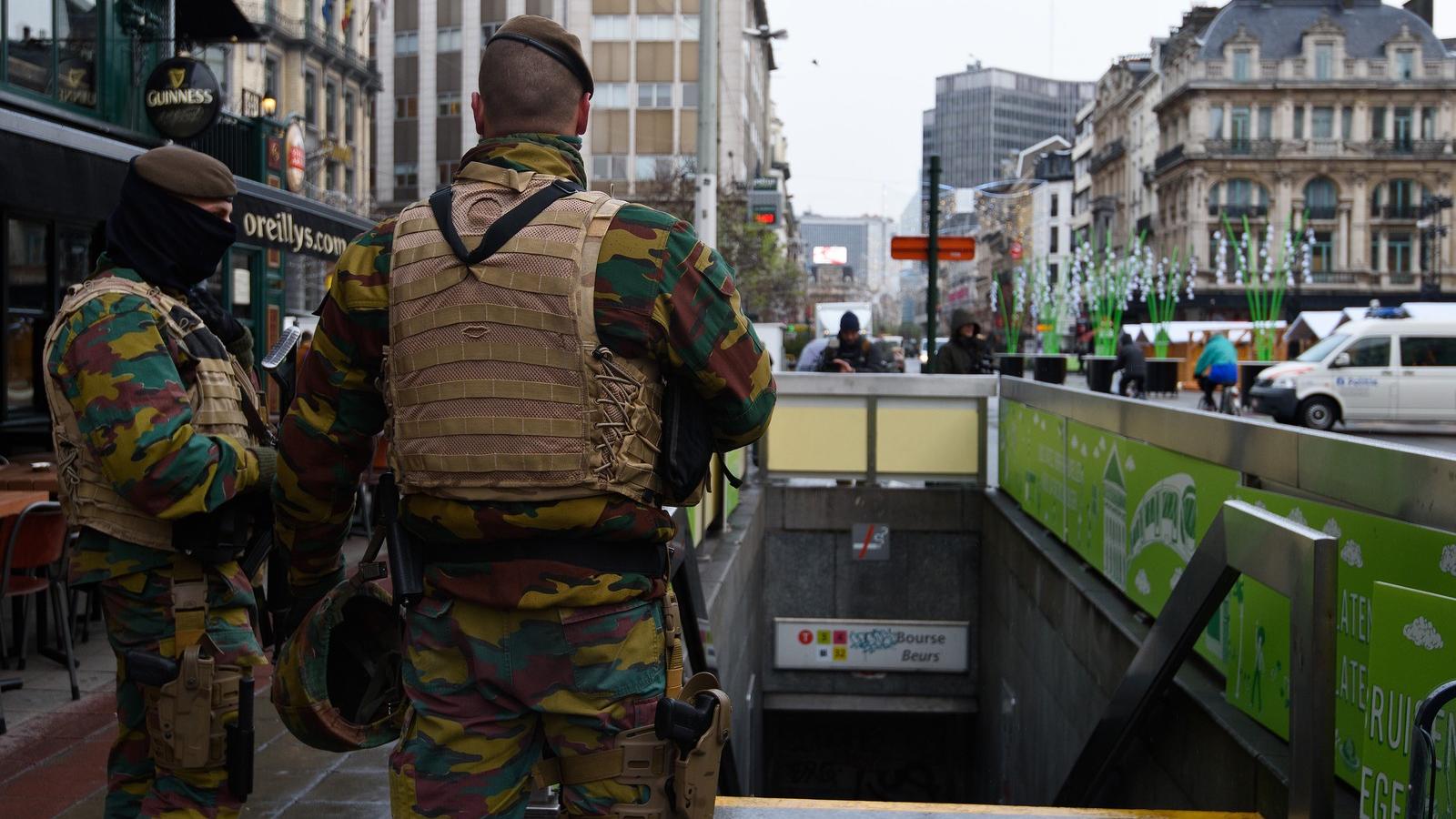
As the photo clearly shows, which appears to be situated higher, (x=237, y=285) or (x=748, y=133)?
(x=748, y=133)

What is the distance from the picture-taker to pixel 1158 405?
6043 mm

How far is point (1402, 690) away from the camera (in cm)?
290

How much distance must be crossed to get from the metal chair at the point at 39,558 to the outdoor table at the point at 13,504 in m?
0.05

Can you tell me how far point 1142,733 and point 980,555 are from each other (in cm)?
700

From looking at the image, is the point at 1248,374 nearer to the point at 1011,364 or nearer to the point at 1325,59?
the point at 1011,364

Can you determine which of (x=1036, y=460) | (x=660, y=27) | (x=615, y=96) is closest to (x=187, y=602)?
(x=1036, y=460)

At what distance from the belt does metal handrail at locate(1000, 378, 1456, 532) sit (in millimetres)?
1932

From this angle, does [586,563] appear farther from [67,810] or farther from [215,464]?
[67,810]

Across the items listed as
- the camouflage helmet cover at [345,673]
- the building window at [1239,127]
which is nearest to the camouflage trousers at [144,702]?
the camouflage helmet cover at [345,673]

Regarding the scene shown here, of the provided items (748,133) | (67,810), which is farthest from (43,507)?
(748,133)

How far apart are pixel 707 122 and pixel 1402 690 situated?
13.4 metres

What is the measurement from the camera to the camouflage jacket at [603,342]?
2385 millimetres

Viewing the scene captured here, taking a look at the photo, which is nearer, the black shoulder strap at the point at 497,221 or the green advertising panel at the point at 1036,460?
the black shoulder strap at the point at 497,221

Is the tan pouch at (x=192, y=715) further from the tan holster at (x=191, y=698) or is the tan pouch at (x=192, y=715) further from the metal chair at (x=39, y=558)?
the metal chair at (x=39, y=558)
